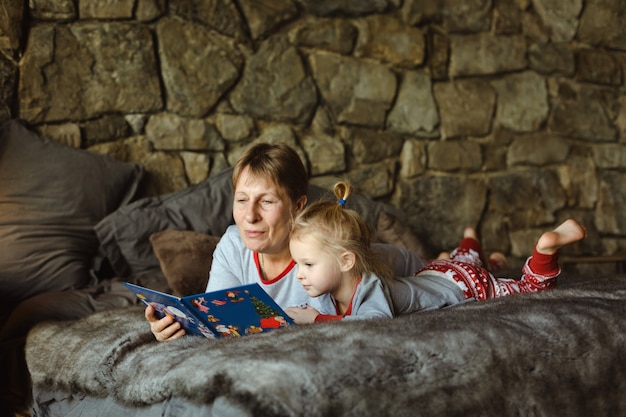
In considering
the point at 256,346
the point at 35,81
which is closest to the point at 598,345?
the point at 256,346

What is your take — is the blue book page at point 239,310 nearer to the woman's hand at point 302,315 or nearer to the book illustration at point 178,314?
the book illustration at point 178,314

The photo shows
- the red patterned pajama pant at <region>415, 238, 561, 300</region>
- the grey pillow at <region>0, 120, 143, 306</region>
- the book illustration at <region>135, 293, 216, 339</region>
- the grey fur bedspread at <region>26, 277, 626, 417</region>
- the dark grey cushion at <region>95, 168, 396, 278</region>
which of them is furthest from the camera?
the dark grey cushion at <region>95, 168, 396, 278</region>

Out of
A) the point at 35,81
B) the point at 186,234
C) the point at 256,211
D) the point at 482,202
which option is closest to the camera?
the point at 256,211

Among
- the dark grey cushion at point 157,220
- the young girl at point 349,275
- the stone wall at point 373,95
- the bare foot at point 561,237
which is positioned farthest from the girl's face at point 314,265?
the stone wall at point 373,95

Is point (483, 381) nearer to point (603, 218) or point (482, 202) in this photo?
point (482, 202)

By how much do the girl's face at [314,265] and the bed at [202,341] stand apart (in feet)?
0.70

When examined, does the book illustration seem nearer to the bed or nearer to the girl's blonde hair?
the bed

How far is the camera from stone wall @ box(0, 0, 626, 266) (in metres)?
3.13

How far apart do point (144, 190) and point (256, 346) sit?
1.82 metres

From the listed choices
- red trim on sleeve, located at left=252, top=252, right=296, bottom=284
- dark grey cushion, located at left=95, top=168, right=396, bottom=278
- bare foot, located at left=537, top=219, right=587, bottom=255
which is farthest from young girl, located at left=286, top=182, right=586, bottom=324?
dark grey cushion, located at left=95, top=168, right=396, bottom=278

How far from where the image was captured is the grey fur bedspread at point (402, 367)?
4.39 ft

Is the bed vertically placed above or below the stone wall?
below

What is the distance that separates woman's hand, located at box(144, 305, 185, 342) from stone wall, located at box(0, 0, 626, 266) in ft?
4.70

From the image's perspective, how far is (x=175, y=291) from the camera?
2.62 metres
